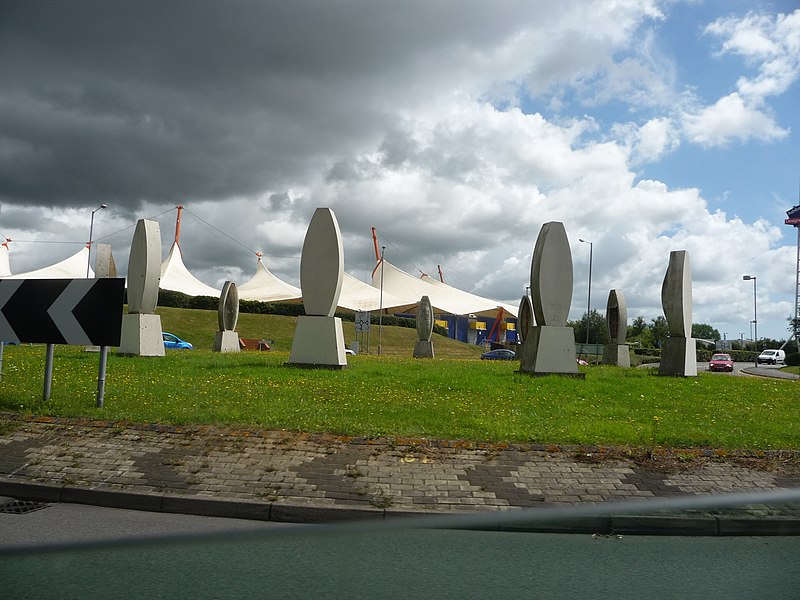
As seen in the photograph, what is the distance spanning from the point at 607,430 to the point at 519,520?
8284 mm

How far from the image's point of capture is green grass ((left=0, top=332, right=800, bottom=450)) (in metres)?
8.80

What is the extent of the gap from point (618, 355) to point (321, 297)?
16428 mm

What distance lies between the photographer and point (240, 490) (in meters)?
6.71

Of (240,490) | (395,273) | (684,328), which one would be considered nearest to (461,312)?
(395,273)

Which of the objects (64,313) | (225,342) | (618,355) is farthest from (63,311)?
(618,355)

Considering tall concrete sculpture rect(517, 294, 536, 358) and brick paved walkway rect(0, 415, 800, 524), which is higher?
tall concrete sculpture rect(517, 294, 536, 358)

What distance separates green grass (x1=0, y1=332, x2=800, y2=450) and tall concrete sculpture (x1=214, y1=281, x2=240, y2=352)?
13.5 metres

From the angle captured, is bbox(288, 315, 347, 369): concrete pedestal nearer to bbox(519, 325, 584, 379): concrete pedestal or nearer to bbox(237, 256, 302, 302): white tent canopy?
bbox(519, 325, 584, 379): concrete pedestal

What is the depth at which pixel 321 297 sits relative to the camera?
56.4ft

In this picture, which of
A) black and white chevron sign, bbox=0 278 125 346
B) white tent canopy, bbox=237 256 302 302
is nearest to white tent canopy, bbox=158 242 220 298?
white tent canopy, bbox=237 256 302 302

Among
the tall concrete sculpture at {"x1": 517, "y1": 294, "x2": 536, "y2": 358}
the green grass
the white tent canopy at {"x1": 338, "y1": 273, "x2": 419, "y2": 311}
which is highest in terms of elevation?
the white tent canopy at {"x1": 338, "y1": 273, "x2": 419, "y2": 311}

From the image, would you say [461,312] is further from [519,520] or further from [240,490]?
[519,520]

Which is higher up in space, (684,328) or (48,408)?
(684,328)

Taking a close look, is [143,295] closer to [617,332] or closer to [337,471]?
[337,471]
